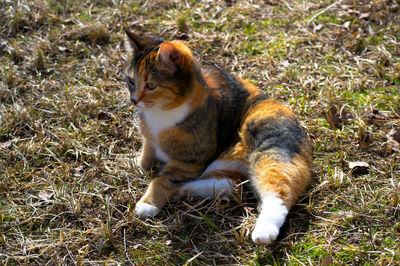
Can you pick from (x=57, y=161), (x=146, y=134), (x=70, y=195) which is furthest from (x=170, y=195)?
(x=57, y=161)

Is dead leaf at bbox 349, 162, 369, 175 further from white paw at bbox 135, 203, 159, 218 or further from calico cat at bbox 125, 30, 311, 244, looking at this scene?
white paw at bbox 135, 203, 159, 218

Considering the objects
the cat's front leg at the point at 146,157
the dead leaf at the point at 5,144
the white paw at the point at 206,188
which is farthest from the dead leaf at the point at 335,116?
the dead leaf at the point at 5,144

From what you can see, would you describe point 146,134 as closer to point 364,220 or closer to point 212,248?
point 212,248

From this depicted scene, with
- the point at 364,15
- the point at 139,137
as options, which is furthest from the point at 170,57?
the point at 364,15

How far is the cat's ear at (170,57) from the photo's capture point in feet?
11.2

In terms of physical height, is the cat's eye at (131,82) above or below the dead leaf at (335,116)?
above

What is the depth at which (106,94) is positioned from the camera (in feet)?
16.5

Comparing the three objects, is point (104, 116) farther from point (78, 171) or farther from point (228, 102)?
point (228, 102)

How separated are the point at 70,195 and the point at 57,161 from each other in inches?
22.5

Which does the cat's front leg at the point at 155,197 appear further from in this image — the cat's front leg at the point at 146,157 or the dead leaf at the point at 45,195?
the dead leaf at the point at 45,195

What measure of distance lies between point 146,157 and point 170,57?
1.13 metres

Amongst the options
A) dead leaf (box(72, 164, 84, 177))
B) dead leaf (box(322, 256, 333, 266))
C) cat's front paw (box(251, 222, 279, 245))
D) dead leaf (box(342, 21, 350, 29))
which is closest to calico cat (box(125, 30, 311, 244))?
cat's front paw (box(251, 222, 279, 245))

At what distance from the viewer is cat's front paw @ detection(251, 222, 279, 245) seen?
3027mm

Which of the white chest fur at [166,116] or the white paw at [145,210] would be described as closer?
the white paw at [145,210]
